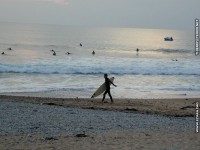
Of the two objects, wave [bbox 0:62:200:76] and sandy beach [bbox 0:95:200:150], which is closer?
sandy beach [bbox 0:95:200:150]

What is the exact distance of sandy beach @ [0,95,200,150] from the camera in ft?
35.2

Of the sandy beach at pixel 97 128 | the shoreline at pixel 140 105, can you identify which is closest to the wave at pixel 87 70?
the shoreline at pixel 140 105

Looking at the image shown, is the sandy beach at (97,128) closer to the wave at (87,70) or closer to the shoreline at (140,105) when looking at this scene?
the shoreline at (140,105)

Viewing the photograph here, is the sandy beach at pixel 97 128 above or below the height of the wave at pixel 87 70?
below

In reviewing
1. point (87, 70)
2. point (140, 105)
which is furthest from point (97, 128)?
point (87, 70)

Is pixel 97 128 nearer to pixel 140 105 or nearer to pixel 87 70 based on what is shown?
pixel 140 105

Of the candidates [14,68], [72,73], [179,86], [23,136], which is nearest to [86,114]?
[23,136]

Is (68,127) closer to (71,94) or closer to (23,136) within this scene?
(23,136)

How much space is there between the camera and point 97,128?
13039mm

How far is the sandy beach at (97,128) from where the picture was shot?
35.2 ft

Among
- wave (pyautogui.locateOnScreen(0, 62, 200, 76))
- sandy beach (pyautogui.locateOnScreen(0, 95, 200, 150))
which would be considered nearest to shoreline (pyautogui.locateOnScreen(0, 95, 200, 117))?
sandy beach (pyautogui.locateOnScreen(0, 95, 200, 150))

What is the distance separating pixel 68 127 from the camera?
12.9 meters

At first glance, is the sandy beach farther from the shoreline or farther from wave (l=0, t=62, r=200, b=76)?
wave (l=0, t=62, r=200, b=76)

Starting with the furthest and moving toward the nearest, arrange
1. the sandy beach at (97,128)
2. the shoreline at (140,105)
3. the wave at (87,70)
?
the wave at (87,70)
the shoreline at (140,105)
the sandy beach at (97,128)
